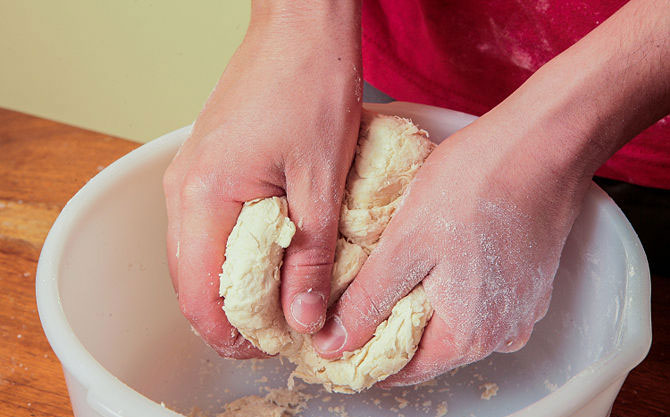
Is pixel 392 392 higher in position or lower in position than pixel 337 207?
lower

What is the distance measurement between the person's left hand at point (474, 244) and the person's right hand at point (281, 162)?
6 centimetres

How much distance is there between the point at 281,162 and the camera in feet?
1.93

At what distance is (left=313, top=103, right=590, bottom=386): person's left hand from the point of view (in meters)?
0.56

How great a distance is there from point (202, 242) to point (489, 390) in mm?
373

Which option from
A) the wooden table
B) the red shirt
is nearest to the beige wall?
the wooden table

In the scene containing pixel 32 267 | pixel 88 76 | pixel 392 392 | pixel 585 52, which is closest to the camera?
pixel 585 52

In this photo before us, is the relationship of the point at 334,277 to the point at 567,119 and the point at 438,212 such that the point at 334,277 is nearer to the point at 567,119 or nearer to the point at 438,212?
the point at 438,212

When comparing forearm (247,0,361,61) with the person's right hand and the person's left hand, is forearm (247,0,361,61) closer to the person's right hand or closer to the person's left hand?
the person's right hand

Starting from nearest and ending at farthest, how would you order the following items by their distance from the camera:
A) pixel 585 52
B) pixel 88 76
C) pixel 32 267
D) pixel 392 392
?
pixel 585 52 → pixel 392 392 → pixel 32 267 → pixel 88 76

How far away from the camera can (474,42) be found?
827 mm

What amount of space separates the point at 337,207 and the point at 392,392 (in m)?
0.26

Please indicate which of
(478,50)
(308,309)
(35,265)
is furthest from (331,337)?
(35,265)

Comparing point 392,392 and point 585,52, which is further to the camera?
point 392,392

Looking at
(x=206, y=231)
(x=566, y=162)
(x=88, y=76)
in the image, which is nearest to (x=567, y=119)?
(x=566, y=162)
